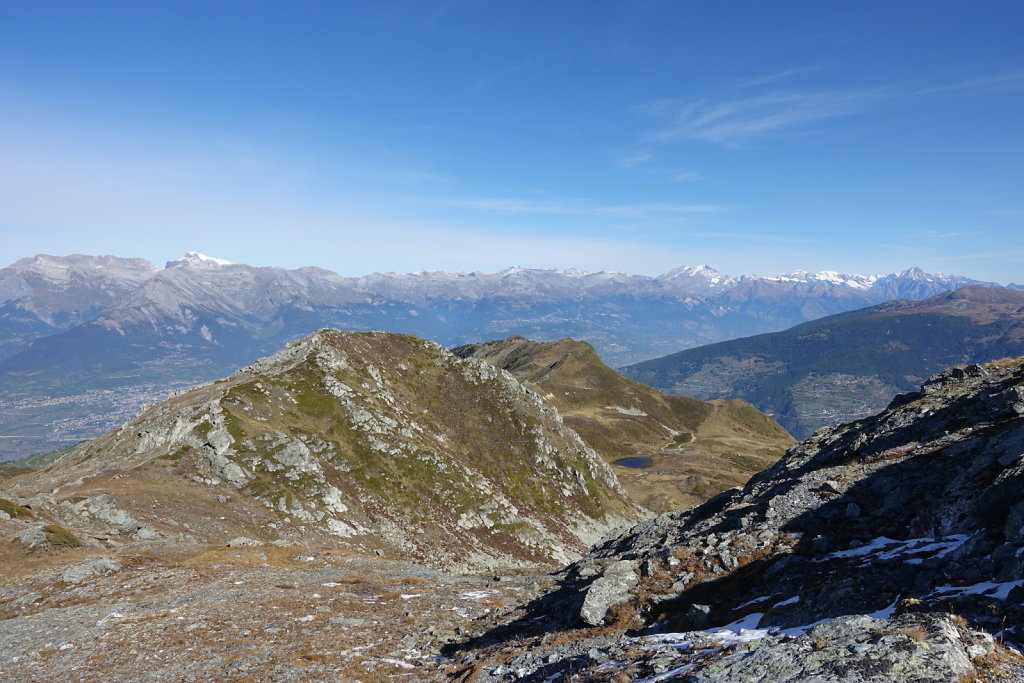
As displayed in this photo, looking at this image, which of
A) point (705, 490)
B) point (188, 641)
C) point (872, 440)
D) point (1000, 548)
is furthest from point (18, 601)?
point (705, 490)

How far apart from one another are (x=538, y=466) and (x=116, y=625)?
92.1m

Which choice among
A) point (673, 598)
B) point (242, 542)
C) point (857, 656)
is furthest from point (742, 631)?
point (242, 542)

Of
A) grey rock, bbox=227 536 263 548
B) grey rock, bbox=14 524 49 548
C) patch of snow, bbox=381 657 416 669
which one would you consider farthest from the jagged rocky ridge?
grey rock, bbox=14 524 49 548

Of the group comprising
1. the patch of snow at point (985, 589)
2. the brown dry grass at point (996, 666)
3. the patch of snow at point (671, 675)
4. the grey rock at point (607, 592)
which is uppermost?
the brown dry grass at point (996, 666)

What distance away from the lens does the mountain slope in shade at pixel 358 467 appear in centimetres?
6362

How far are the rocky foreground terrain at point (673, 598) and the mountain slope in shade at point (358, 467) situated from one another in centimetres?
2032

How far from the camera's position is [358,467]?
84.2 metres

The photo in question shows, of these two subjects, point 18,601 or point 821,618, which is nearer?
point 821,618

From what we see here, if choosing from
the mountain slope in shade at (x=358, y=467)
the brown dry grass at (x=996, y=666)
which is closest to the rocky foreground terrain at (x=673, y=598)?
the brown dry grass at (x=996, y=666)

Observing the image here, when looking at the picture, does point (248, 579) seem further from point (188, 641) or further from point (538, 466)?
point (538, 466)

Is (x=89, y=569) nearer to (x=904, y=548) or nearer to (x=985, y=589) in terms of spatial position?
(x=904, y=548)

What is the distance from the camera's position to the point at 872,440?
4022 cm

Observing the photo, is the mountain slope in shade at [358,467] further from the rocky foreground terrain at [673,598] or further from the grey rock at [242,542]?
the rocky foreground terrain at [673,598]

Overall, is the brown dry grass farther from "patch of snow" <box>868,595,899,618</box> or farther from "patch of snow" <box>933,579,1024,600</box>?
"patch of snow" <box>868,595,899,618</box>
